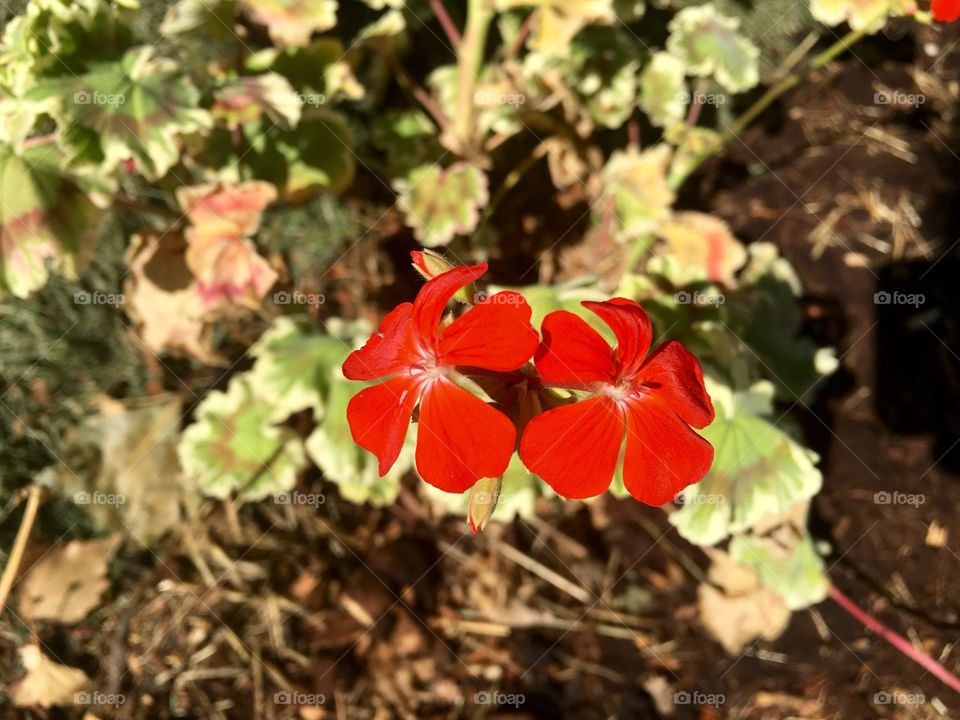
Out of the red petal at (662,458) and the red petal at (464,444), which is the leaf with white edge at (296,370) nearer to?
the red petal at (464,444)

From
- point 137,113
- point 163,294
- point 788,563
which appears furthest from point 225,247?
point 788,563

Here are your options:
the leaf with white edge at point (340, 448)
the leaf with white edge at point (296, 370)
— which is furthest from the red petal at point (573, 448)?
the leaf with white edge at point (296, 370)

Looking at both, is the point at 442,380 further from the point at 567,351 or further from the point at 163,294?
the point at 163,294

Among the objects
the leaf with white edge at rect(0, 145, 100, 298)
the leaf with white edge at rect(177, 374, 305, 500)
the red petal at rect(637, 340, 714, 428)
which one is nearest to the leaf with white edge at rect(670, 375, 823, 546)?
the red petal at rect(637, 340, 714, 428)

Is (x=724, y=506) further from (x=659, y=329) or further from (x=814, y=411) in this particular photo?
(x=814, y=411)

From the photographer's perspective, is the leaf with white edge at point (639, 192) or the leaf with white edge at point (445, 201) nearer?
the leaf with white edge at point (445, 201)

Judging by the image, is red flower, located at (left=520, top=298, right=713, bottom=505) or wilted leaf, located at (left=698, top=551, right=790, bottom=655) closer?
red flower, located at (left=520, top=298, right=713, bottom=505)

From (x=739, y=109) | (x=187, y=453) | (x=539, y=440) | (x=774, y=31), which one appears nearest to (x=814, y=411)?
(x=739, y=109)

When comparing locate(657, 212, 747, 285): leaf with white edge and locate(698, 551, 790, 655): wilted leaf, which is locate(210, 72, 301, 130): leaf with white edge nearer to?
locate(657, 212, 747, 285): leaf with white edge

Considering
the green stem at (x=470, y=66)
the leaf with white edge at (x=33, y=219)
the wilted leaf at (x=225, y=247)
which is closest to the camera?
the leaf with white edge at (x=33, y=219)
